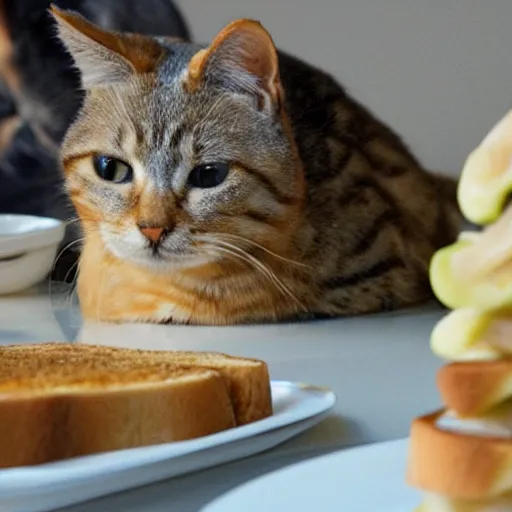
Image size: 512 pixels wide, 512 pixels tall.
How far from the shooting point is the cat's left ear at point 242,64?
1275 mm

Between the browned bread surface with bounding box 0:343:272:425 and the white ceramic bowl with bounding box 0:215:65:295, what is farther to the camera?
the white ceramic bowl with bounding box 0:215:65:295

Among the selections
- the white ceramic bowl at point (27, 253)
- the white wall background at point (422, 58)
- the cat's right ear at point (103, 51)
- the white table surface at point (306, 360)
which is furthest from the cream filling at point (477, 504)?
the white wall background at point (422, 58)

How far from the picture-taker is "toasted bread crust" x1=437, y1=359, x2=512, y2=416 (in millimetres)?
465

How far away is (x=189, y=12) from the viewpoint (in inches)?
76.9

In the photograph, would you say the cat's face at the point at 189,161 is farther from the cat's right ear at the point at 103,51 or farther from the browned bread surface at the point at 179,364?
the browned bread surface at the point at 179,364

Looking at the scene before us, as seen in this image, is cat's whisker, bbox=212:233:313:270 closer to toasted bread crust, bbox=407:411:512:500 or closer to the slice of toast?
the slice of toast

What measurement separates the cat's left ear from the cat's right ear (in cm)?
7

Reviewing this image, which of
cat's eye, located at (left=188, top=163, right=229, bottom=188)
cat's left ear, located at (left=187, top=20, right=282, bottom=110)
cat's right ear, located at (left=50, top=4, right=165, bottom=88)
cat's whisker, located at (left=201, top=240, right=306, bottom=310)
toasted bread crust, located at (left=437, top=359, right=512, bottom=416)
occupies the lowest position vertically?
cat's whisker, located at (left=201, top=240, right=306, bottom=310)

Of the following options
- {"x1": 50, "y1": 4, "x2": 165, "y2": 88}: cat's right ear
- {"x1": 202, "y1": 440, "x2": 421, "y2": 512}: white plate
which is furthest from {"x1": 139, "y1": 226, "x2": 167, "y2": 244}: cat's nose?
{"x1": 202, "y1": 440, "x2": 421, "y2": 512}: white plate

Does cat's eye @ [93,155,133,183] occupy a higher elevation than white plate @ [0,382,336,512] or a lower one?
lower

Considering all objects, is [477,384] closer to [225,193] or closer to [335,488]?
[335,488]

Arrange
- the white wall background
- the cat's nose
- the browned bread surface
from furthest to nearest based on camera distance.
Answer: the white wall background < the cat's nose < the browned bread surface

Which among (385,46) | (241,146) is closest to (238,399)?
(241,146)

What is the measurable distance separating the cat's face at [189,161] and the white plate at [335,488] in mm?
694
